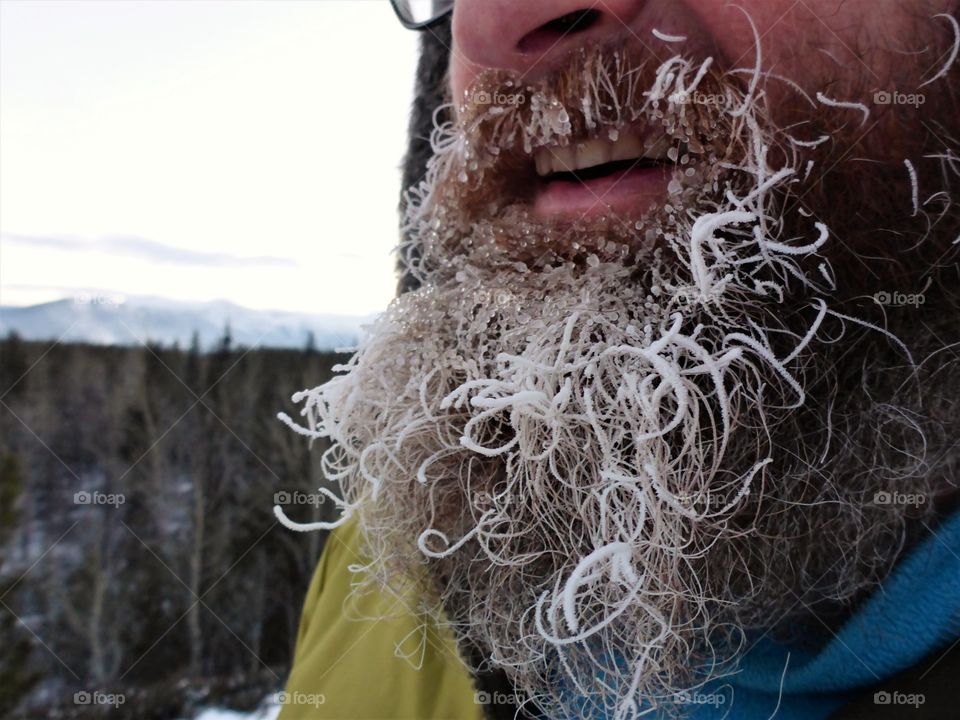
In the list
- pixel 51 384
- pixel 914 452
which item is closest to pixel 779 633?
pixel 914 452

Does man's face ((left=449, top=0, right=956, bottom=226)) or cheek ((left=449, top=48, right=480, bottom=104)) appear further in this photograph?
cheek ((left=449, top=48, right=480, bottom=104))

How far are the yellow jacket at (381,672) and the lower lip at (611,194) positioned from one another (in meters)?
0.51

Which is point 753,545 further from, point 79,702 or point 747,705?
point 79,702

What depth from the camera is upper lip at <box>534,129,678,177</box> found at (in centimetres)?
58

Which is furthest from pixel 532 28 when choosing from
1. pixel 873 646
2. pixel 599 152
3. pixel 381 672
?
pixel 381 672

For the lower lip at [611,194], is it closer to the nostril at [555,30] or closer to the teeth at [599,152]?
the teeth at [599,152]

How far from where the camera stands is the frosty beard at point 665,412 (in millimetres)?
538

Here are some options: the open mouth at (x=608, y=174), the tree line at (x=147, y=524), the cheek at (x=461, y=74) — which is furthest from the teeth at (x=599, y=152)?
the tree line at (x=147, y=524)

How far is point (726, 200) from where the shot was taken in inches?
21.5

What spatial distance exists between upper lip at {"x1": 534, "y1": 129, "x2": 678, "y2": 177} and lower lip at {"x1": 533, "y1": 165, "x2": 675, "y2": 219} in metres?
0.01

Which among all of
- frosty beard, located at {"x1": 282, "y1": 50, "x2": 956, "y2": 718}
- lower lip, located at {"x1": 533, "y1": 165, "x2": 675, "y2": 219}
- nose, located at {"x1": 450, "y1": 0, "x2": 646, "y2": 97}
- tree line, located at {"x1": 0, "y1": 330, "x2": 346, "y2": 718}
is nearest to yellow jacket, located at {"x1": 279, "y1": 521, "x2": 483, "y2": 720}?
frosty beard, located at {"x1": 282, "y1": 50, "x2": 956, "y2": 718}

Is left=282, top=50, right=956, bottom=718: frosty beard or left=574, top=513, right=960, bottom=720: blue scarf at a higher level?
left=282, top=50, right=956, bottom=718: frosty beard

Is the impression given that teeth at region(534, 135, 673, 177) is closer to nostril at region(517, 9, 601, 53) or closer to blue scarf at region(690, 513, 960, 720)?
nostril at region(517, 9, 601, 53)

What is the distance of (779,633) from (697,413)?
0.27m
